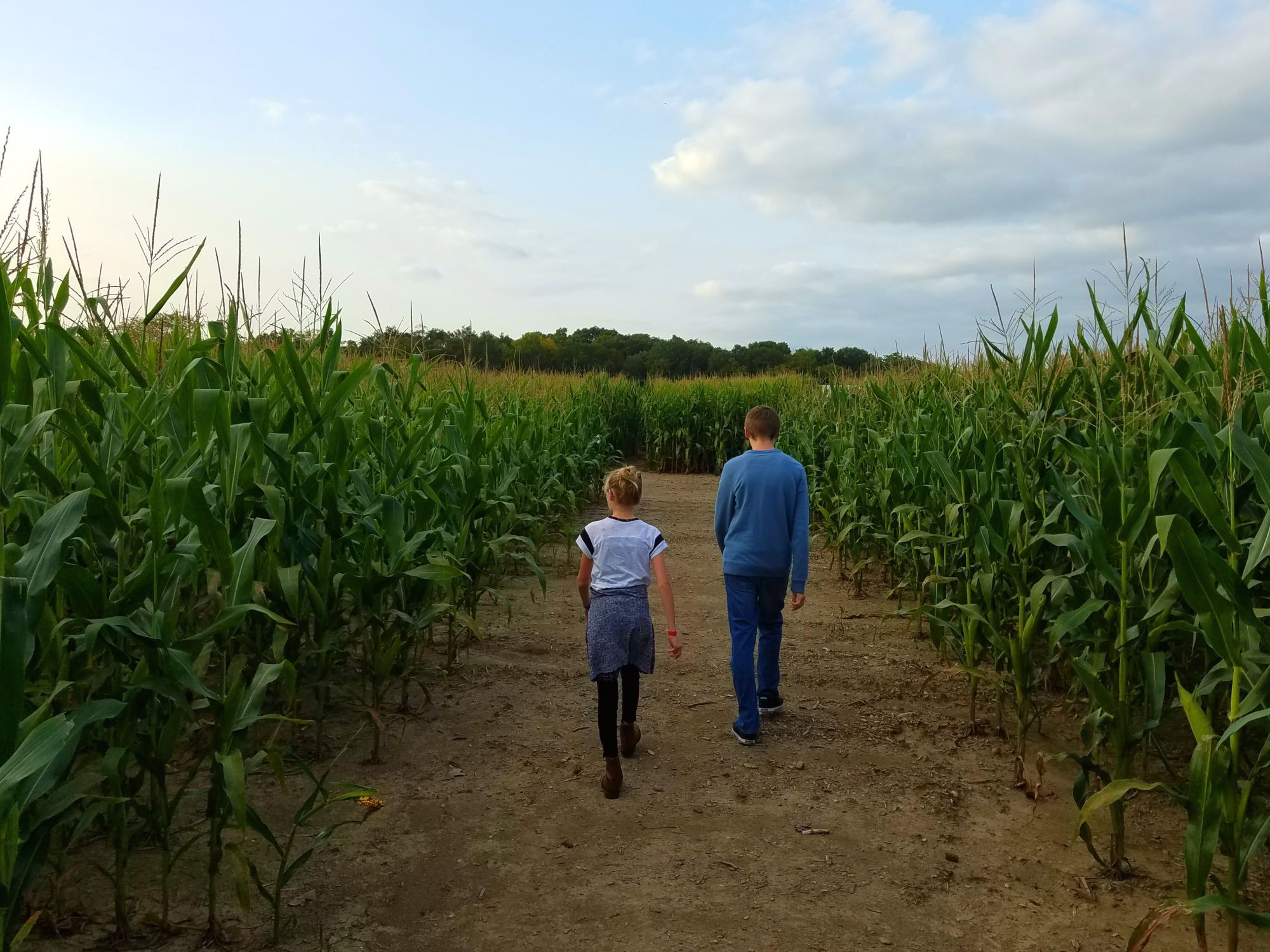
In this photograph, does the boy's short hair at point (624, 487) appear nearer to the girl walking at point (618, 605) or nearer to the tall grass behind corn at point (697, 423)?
the girl walking at point (618, 605)

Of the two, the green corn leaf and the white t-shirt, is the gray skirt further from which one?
the green corn leaf

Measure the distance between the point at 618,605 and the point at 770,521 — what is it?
1014mm

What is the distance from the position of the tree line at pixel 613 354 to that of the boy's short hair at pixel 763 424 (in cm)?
→ 328

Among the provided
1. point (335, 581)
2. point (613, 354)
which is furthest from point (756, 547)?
point (613, 354)

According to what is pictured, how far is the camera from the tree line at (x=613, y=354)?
30.5 feet

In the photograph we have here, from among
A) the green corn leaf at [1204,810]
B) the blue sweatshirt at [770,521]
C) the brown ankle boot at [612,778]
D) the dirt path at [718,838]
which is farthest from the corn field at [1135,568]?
the brown ankle boot at [612,778]

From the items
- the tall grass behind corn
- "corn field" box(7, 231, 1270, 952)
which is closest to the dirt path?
"corn field" box(7, 231, 1270, 952)

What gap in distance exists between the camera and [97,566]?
274cm

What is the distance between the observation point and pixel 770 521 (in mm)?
4531

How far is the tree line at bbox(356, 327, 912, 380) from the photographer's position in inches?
366

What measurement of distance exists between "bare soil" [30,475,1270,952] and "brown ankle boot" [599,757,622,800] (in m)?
0.04

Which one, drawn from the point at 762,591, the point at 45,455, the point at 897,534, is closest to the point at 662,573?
the point at 762,591

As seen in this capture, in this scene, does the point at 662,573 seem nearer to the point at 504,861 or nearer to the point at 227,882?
the point at 504,861

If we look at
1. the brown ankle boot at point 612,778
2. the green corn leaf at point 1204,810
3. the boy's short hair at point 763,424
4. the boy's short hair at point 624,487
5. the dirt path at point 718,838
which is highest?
the boy's short hair at point 763,424
